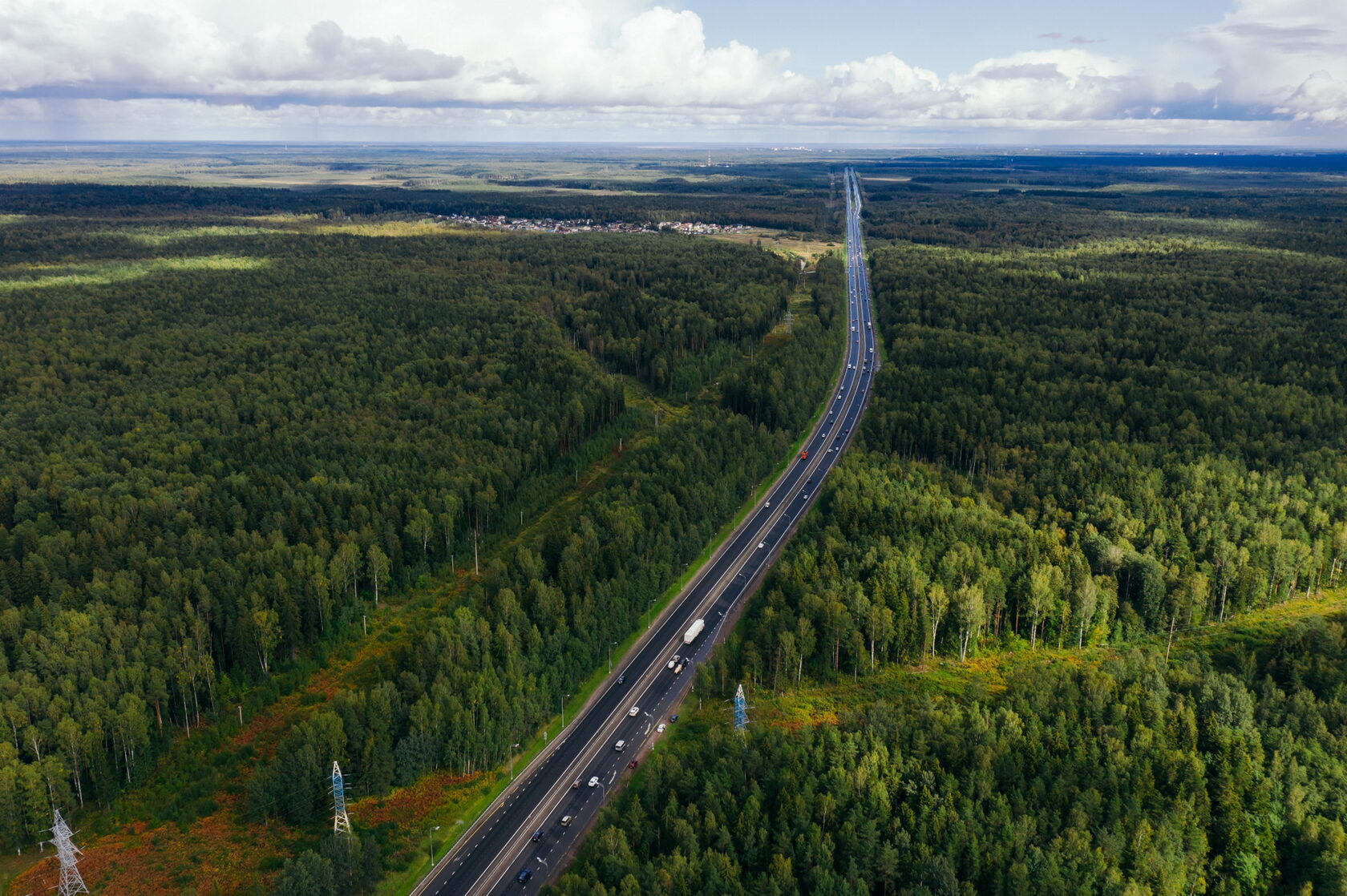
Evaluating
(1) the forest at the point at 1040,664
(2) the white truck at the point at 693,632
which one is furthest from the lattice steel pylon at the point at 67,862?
(2) the white truck at the point at 693,632

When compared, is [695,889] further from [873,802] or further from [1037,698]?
[1037,698]

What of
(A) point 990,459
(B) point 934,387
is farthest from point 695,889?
(B) point 934,387

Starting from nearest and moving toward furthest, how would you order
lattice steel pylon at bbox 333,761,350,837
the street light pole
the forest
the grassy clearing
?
the forest, lattice steel pylon at bbox 333,761,350,837, the street light pole, the grassy clearing

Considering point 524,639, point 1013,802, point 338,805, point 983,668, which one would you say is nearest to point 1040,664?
point 983,668

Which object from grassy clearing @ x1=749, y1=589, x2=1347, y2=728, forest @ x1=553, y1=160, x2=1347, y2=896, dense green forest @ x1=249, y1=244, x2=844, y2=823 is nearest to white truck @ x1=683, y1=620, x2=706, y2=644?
forest @ x1=553, y1=160, x2=1347, y2=896

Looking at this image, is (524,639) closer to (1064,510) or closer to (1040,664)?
(1040,664)

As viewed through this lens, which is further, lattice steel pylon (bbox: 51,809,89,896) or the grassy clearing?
the grassy clearing

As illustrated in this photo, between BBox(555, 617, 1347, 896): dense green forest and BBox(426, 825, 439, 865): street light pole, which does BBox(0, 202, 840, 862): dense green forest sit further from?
BBox(555, 617, 1347, 896): dense green forest
